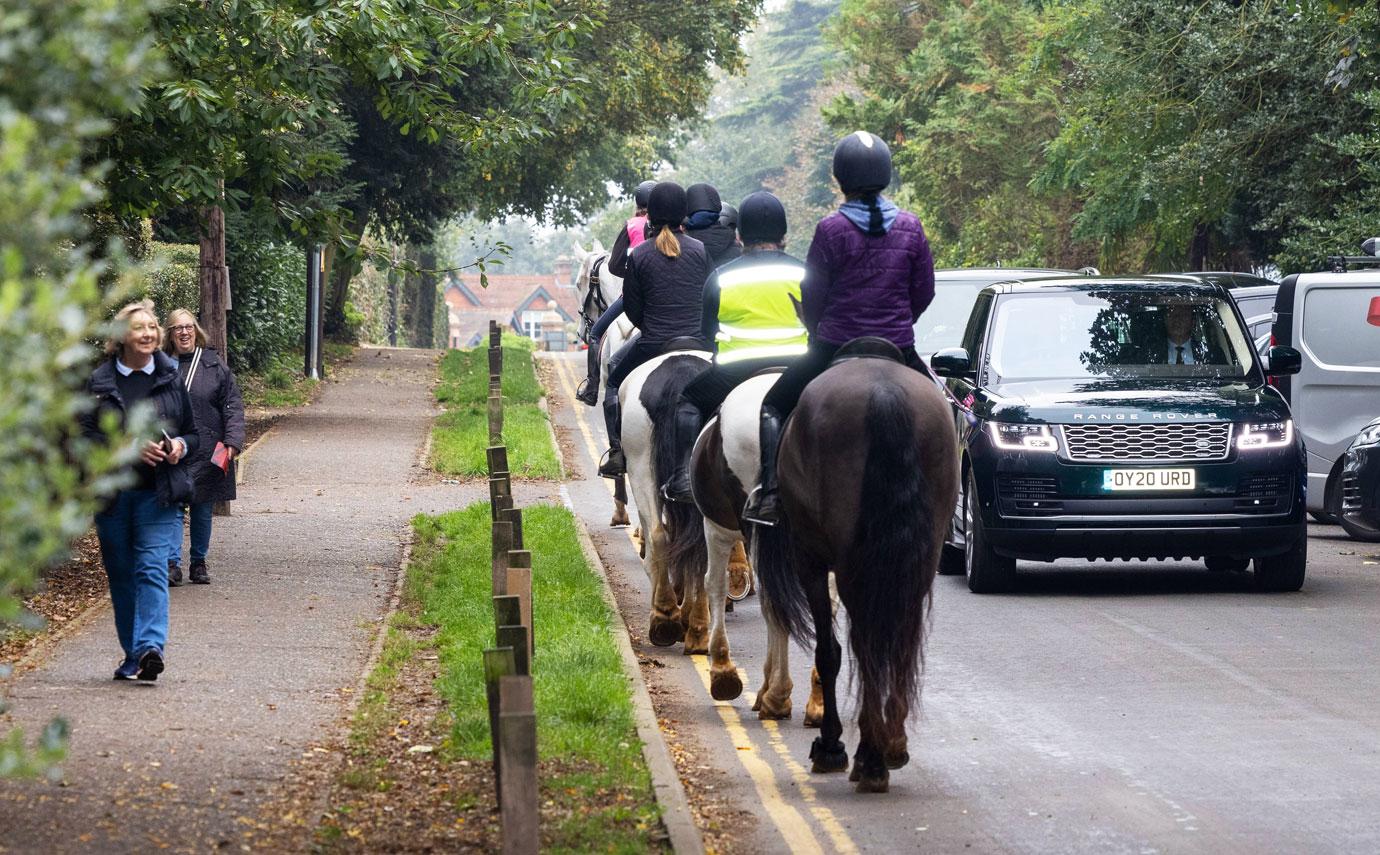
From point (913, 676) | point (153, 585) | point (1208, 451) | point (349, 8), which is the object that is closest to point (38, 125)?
point (913, 676)

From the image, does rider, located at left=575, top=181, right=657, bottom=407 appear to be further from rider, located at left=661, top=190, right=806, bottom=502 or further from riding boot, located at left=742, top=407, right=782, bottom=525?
riding boot, located at left=742, top=407, right=782, bottom=525

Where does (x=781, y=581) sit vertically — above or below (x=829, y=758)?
above

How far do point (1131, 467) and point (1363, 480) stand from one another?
3.42 meters

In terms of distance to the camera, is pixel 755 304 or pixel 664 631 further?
pixel 664 631

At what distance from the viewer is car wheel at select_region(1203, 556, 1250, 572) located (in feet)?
48.9

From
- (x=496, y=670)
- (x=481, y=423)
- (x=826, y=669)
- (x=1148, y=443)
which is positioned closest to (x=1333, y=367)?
(x=1148, y=443)

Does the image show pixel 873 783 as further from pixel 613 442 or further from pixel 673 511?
pixel 613 442

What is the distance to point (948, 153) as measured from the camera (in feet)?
150

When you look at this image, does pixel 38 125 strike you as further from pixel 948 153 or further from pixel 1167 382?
pixel 948 153

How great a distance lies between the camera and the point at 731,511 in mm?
9852

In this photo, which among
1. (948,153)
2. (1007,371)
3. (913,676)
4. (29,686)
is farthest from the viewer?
(948,153)

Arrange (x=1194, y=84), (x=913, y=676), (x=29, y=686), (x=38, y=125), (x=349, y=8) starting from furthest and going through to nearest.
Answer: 1. (x=1194, y=84)
2. (x=349, y=8)
3. (x=29, y=686)
4. (x=913, y=676)
5. (x=38, y=125)

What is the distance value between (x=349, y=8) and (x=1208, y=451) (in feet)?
21.3

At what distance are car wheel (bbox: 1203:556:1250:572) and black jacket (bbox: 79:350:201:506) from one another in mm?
8075
